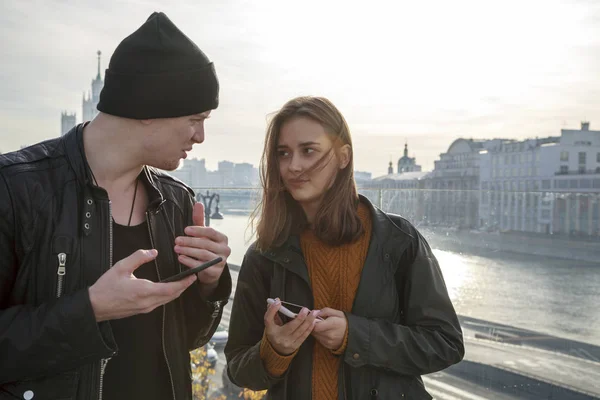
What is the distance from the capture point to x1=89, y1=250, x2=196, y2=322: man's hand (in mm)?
1341

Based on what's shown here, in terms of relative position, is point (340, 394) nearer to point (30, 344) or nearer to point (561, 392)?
point (30, 344)

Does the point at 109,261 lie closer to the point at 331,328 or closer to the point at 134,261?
the point at 134,261

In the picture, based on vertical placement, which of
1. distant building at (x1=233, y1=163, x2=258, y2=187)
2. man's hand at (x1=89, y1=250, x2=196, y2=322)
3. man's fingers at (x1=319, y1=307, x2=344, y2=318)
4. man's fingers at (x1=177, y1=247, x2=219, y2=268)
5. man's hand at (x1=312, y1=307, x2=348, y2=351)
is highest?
distant building at (x1=233, y1=163, x2=258, y2=187)

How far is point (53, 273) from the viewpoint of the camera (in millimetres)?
1443

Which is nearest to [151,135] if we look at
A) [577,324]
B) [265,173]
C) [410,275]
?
[265,173]

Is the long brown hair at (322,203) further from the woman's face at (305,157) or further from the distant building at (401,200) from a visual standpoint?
the distant building at (401,200)

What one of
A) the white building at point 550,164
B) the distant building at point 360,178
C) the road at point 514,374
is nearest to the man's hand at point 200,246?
the distant building at point 360,178

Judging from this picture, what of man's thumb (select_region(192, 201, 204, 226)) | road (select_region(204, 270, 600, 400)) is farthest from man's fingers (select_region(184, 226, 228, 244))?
road (select_region(204, 270, 600, 400))

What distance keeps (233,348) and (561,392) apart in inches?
716

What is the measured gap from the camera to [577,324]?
89.7ft

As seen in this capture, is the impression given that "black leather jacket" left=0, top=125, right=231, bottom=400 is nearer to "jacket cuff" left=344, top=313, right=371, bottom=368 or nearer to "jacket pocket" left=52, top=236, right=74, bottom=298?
"jacket pocket" left=52, top=236, right=74, bottom=298

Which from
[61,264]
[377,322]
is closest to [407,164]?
[377,322]

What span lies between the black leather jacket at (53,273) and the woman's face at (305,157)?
1.98ft

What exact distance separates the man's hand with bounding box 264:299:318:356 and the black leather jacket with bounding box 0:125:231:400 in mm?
283
